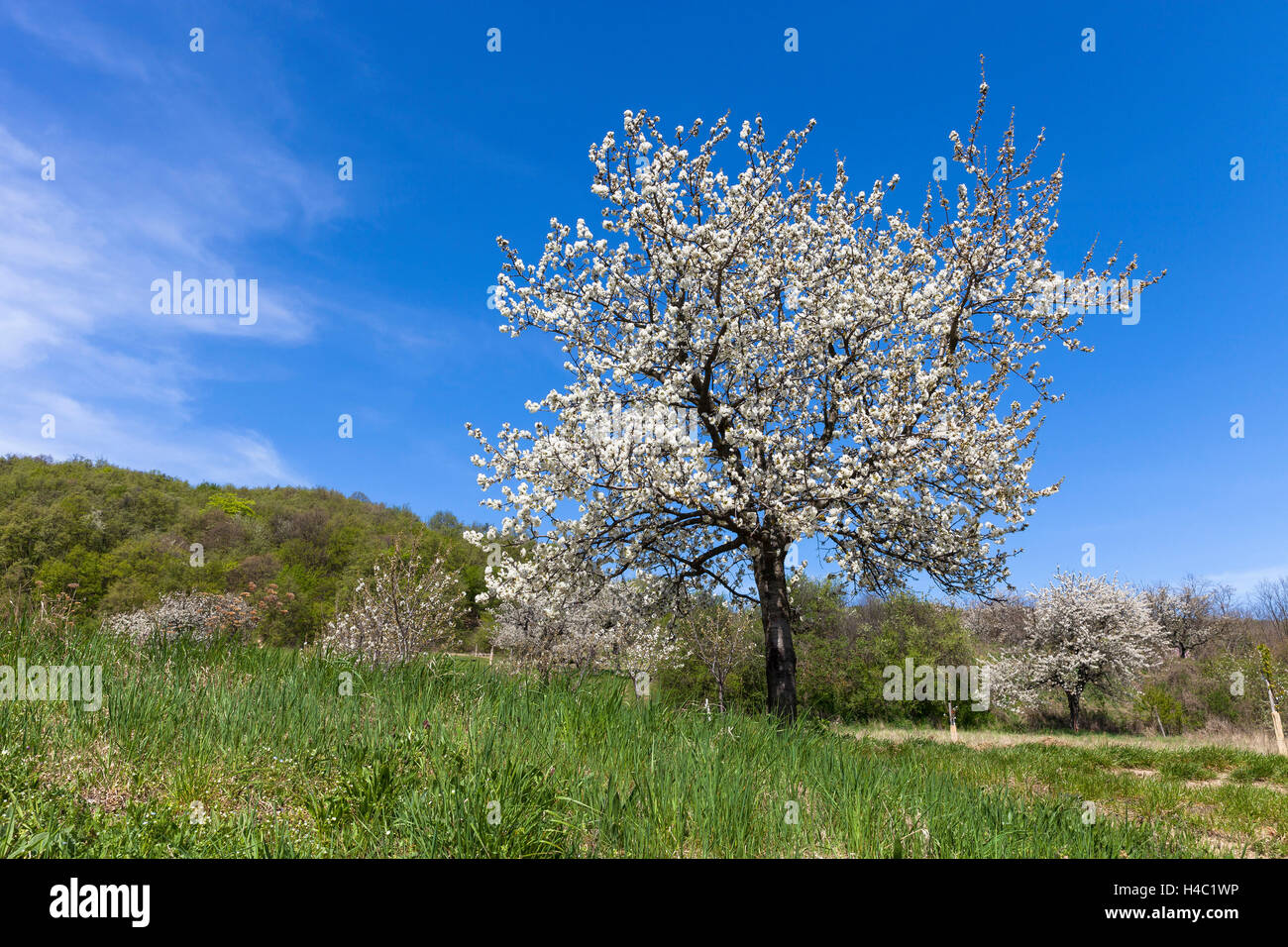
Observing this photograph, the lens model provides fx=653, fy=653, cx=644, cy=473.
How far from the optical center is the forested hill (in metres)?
68.1

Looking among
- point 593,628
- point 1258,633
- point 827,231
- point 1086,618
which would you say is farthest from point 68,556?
point 1258,633

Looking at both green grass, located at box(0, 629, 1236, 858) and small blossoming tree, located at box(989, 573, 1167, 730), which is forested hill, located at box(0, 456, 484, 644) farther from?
green grass, located at box(0, 629, 1236, 858)

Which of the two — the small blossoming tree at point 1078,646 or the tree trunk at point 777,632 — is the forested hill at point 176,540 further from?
the tree trunk at point 777,632

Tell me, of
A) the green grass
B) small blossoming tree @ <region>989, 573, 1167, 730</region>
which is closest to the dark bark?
small blossoming tree @ <region>989, 573, 1167, 730</region>

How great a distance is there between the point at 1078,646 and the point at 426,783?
140 ft

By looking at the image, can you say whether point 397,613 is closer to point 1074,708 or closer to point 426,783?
point 426,783

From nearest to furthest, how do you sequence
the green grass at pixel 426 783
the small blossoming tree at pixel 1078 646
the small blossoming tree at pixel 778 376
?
the green grass at pixel 426 783 < the small blossoming tree at pixel 778 376 < the small blossoming tree at pixel 1078 646

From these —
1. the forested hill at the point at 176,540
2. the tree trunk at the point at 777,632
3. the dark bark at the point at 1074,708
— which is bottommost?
the dark bark at the point at 1074,708

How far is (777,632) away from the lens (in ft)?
46.5

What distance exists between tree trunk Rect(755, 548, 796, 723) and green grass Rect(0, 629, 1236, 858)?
7.38m

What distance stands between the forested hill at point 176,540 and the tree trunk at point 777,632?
52515 mm

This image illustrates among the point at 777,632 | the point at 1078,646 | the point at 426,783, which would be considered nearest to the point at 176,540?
the point at 777,632

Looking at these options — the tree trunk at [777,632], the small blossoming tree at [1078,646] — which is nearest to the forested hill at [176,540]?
the small blossoming tree at [1078,646]

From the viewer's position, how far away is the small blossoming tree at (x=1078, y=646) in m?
36.5
